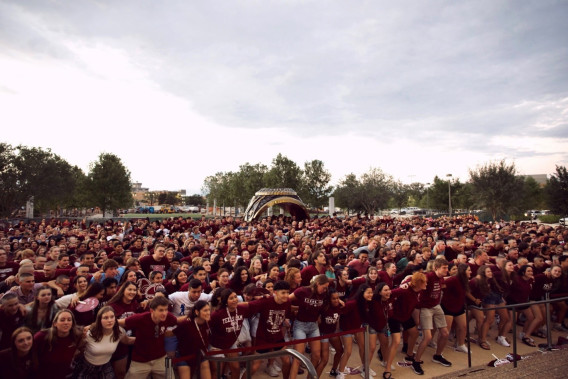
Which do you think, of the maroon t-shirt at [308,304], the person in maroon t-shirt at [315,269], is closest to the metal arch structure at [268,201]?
the person in maroon t-shirt at [315,269]

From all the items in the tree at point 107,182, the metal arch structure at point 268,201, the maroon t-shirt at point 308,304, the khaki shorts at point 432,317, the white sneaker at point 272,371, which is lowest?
the white sneaker at point 272,371

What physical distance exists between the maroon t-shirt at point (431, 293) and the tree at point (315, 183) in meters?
45.4

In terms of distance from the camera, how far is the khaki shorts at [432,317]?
6.21 meters

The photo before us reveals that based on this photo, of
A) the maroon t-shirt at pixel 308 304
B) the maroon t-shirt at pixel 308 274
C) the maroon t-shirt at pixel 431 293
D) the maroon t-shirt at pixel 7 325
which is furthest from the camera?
the maroon t-shirt at pixel 308 274

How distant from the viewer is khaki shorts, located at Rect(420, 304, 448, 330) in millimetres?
6211

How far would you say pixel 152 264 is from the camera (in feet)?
24.9

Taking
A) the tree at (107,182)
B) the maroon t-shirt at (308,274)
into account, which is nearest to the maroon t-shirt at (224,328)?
the maroon t-shirt at (308,274)

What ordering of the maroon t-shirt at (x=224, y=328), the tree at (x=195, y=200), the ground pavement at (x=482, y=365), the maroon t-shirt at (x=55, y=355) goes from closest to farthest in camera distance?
the maroon t-shirt at (x=55, y=355) < the maroon t-shirt at (x=224, y=328) < the ground pavement at (x=482, y=365) < the tree at (x=195, y=200)

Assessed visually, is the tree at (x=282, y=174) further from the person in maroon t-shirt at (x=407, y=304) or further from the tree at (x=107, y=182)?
the person in maroon t-shirt at (x=407, y=304)

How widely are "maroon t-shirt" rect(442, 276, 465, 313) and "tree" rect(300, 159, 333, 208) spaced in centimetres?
4520

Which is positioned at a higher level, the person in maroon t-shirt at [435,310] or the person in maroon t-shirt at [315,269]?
the person in maroon t-shirt at [315,269]

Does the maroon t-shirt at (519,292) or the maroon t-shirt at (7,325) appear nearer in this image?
the maroon t-shirt at (7,325)

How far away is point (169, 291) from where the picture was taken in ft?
19.5

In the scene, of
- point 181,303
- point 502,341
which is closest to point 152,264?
point 181,303
